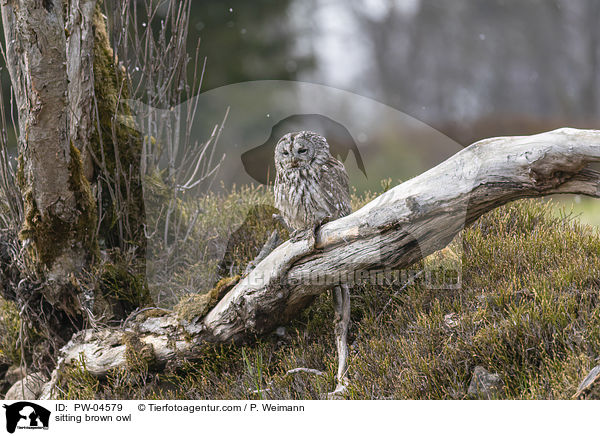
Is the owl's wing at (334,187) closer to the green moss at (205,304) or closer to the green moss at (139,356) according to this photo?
the green moss at (205,304)

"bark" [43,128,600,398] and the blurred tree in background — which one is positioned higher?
the blurred tree in background

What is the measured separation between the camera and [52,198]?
2688 mm

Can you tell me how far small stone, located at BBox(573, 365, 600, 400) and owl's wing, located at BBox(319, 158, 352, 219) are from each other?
128 centimetres

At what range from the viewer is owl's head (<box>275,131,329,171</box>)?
2.41m

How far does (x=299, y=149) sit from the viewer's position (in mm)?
2422

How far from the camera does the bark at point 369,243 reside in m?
1.90

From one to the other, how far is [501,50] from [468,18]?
0.90ft

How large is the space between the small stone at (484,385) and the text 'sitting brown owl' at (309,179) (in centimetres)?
97

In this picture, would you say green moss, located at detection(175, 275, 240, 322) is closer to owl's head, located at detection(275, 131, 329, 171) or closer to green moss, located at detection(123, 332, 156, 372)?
green moss, located at detection(123, 332, 156, 372)

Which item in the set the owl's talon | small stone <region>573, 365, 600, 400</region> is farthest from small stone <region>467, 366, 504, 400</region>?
the owl's talon
